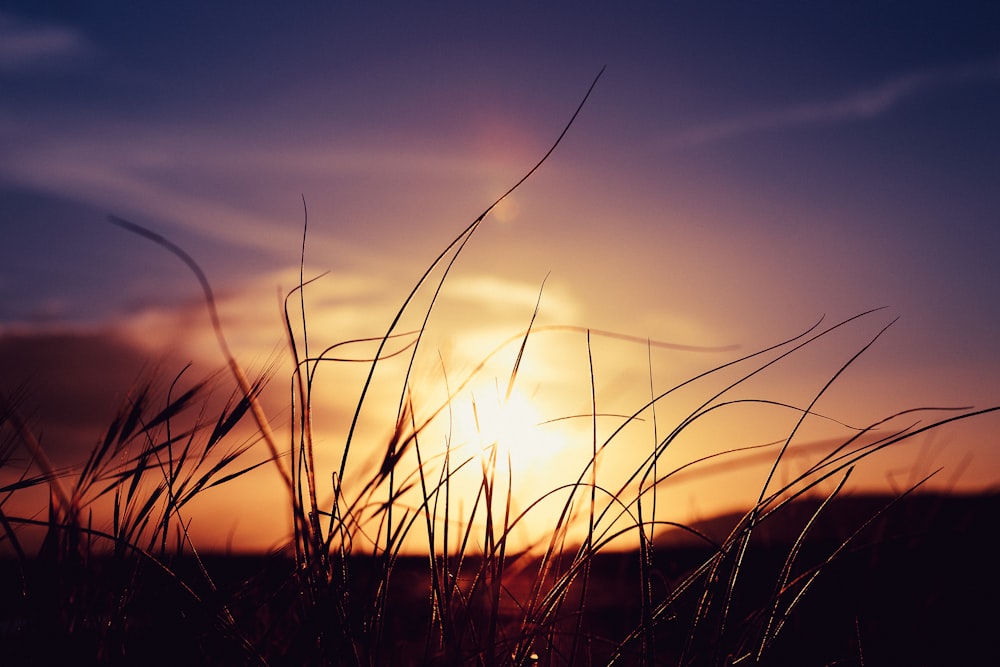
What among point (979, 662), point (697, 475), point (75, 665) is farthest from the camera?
point (979, 662)

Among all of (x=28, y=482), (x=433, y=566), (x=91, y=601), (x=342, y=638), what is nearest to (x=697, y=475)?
(x=433, y=566)

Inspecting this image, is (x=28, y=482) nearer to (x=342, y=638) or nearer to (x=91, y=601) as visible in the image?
(x=91, y=601)

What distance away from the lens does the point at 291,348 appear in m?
1.11

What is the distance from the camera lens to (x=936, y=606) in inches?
74.4

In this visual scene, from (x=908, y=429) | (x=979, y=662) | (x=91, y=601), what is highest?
(x=908, y=429)

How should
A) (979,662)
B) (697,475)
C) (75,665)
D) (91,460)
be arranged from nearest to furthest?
(75,665)
(91,460)
(697,475)
(979,662)

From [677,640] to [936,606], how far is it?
3.29 ft

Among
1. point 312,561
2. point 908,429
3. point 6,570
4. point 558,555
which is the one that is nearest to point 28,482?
point 6,570

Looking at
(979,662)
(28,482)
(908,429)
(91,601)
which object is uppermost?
(908,429)

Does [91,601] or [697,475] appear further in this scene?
[697,475]

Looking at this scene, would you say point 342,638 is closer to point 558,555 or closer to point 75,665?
point 75,665

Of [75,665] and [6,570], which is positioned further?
[6,570]

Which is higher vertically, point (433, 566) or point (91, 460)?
point (91, 460)

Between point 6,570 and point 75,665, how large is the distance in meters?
0.32
